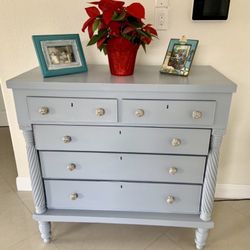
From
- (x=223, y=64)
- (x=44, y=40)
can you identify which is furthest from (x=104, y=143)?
(x=223, y=64)

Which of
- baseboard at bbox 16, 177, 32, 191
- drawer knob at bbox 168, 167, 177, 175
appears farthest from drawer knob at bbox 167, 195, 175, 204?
baseboard at bbox 16, 177, 32, 191

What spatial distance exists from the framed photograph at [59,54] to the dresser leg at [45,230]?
80cm

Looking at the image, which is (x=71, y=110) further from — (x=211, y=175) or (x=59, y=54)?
(x=211, y=175)

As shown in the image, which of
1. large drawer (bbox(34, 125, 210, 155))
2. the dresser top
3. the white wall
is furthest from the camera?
the white wall

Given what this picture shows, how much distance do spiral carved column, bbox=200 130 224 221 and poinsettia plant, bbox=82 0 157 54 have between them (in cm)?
55

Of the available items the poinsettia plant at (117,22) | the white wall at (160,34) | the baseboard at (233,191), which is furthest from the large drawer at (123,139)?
the baseboard at (233,191)

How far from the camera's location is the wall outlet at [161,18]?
1301 mm

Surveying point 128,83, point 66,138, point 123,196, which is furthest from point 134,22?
point 123,196

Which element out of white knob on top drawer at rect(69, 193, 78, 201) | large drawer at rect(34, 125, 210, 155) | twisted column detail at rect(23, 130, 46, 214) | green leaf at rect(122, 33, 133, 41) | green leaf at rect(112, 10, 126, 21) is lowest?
white knob on top drawer at rect(69, 193, 78, 201)

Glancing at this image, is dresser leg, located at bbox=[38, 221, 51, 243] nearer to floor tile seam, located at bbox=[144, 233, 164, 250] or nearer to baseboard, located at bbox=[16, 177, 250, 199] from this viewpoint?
floor tile seam, located at bbox=[144, 233, 164, 250]

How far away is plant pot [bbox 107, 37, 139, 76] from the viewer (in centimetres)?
107

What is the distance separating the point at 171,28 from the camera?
134 centimetres

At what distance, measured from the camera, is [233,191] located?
1.72 metres

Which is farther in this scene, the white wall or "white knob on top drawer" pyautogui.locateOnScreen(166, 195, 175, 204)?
the white wall
